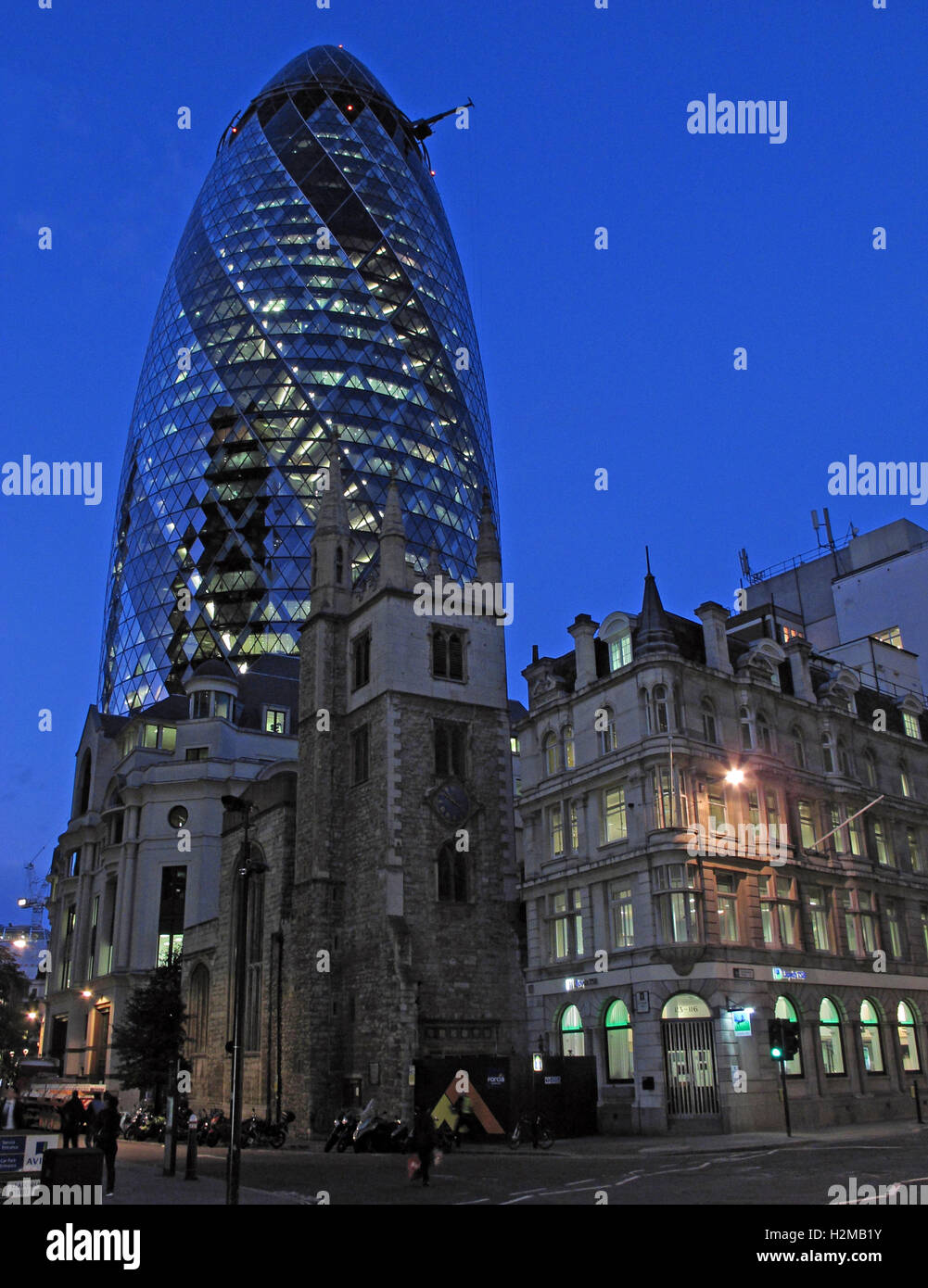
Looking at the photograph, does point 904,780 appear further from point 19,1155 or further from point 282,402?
point 282,402

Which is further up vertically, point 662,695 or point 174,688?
point 174,688

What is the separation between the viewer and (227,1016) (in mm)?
54000

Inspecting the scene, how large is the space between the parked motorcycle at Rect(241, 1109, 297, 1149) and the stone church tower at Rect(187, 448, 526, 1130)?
93.6 inches

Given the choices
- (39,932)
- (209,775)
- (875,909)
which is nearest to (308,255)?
(209,775)

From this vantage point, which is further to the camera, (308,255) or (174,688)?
(308,255)

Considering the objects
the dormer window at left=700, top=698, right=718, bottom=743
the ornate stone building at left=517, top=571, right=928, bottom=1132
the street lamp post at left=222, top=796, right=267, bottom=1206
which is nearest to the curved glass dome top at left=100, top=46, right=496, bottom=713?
the ornate stone building at left=517, top=571, right=928, bottom=1132

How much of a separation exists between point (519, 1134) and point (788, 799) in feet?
52.8

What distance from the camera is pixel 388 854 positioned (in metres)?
45.4

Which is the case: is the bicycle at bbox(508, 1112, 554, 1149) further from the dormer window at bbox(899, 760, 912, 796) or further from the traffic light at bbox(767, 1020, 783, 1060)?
the dormer window at bbox(899, 760, 912, 796)

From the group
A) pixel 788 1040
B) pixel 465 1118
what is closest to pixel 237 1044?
pixel 788 1040

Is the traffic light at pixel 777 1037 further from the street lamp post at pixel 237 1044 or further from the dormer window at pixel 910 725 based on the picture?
the dormer window at pixel 910 725

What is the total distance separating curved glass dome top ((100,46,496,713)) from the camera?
9181 centimetres

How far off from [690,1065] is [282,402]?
6964 cm
